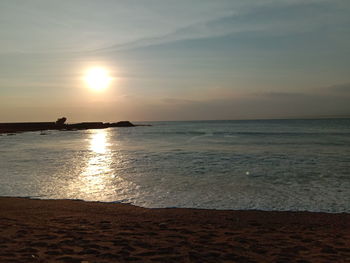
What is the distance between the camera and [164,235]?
7.18 m

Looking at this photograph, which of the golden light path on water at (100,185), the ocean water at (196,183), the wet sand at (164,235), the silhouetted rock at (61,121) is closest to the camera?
the wet sand at (164,235)

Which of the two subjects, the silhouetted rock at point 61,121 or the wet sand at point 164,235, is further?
the silhouetted rock at point 61,121

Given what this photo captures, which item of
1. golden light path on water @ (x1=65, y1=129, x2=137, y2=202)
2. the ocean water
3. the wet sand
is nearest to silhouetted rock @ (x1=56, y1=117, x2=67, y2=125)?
the ocean water

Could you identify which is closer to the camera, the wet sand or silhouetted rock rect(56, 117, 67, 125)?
the wet sand

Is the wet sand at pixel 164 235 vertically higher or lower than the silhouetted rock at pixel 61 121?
lower

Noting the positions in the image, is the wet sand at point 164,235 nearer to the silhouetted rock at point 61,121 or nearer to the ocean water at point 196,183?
the ocean water at point 196,183

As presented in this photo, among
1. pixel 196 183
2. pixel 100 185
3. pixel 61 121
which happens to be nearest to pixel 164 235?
pixel 196 183

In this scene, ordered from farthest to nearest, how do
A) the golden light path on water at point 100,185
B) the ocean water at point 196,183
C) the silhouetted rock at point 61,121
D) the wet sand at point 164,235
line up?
1. the silhouetted rock at point 61,121
2. the golden light path on water at point 100,185
3. the ocean water at point 196,183
4. the wet sand at point 164,235

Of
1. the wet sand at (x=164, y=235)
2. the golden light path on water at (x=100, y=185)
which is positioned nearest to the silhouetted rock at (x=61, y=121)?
the golden light path on water at (x=100, y=185)

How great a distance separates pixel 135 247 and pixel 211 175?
1009 cm

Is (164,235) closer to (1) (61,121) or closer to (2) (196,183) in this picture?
(2) (196,183)

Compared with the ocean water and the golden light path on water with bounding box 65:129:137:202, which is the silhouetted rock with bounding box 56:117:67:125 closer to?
the ocean water

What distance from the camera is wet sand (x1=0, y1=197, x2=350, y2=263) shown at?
19.1 feet

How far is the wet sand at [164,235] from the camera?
583cm
